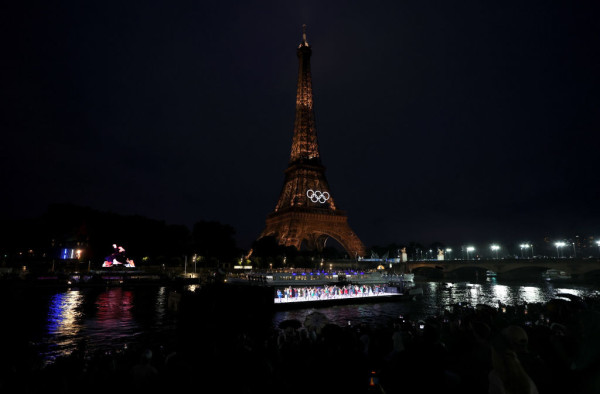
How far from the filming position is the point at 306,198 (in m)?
80.6

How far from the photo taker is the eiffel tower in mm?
75312

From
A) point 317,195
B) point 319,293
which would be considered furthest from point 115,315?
point 317,195

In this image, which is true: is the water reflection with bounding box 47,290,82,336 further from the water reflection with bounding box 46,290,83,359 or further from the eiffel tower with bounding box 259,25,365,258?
the eiffel tower with bounding box 259,25,365,258

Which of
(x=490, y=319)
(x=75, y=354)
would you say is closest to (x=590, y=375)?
(x=490, y=319)

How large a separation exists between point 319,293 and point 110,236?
5081 centimetres

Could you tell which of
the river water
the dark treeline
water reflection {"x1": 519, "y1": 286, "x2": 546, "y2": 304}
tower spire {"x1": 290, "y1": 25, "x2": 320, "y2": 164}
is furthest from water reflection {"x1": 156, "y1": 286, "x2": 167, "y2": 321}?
tower spire {"x1": 290, "y1": 25, "x2": 320, "y2": 164}

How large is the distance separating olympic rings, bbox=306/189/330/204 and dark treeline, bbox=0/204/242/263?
66.8ft

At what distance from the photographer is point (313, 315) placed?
1291 cm

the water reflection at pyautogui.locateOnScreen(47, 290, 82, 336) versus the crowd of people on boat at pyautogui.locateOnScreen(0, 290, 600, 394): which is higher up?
the crowd of people on boat at pyautogui.locateOnScreen(0, 290, 600, 394)

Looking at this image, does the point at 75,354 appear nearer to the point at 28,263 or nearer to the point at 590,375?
the point at 590,375

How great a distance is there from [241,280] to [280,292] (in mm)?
15893

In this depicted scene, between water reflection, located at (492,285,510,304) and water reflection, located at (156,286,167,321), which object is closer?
water reflection, located at (156,286,167,321)

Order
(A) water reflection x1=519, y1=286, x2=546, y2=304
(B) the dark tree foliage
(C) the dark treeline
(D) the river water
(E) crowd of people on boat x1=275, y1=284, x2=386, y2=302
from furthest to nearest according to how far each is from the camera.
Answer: (B) the dark tree foliage, (C) the dark treeline, (A) water reflection x1=519, y1=286, x2=546, y2=304, (E) crowd of people on boat x1=275, y1=284, x2=386, y2=302, (D) the river water

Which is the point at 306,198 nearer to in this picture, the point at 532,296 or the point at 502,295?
the point at 502,295
